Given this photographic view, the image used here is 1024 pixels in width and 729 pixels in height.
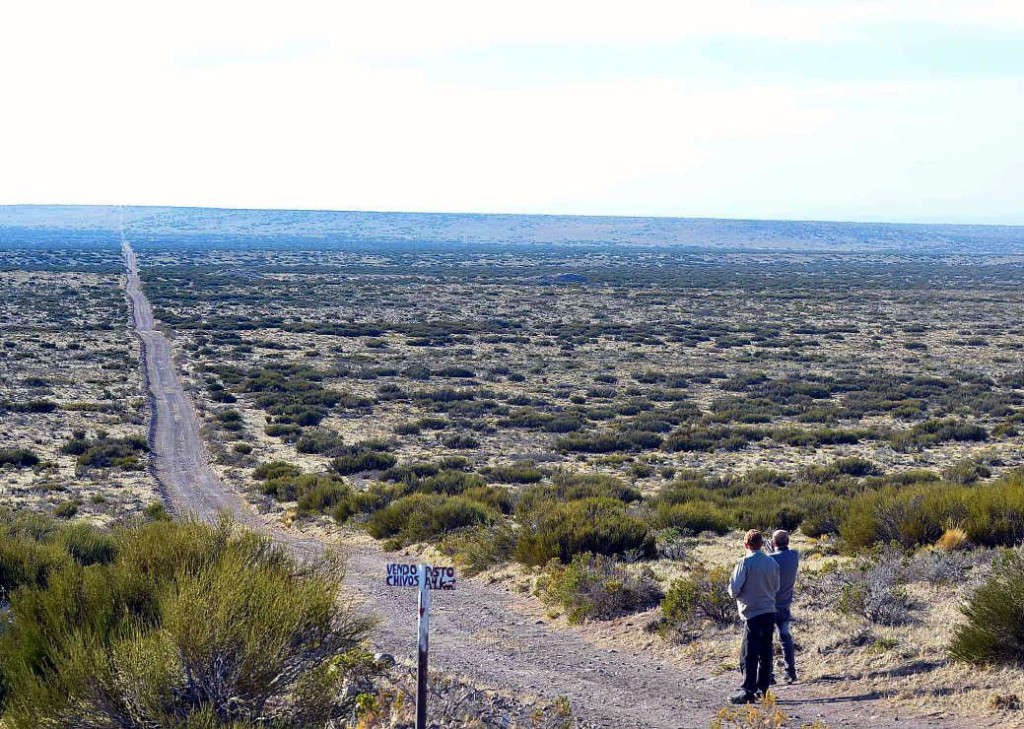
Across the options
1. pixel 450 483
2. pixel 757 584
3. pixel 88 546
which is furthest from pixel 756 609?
pixel 450 483

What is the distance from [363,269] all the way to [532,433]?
90607mm

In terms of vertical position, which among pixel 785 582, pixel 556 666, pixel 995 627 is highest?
pixel 785 582

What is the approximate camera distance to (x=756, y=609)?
7.15 meters

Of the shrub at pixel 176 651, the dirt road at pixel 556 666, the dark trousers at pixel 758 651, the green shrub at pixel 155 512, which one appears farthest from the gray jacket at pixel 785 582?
the green shrub at pixel 155 512

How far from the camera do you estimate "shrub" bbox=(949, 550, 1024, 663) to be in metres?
6.99

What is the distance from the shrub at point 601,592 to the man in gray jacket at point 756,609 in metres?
2.46

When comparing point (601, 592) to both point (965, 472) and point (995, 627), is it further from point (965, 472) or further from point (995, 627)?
point (965, 472)

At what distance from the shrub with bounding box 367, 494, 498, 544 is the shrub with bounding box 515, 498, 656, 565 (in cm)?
209

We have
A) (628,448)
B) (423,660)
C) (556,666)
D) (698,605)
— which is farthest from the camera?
(628,448)

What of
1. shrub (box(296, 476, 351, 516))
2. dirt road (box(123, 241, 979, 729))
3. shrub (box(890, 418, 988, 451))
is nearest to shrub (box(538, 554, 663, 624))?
dirt road (box(123, 241, 979, 729))

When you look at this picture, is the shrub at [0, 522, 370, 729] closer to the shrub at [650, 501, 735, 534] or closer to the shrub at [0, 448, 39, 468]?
the shrub at [650, 501, 735, 534]

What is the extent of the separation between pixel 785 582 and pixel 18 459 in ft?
62.8

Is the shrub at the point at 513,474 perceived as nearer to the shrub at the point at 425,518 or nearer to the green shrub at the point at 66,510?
the shrub at the point at 425,518

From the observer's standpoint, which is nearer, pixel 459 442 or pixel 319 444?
pixel 319 444
